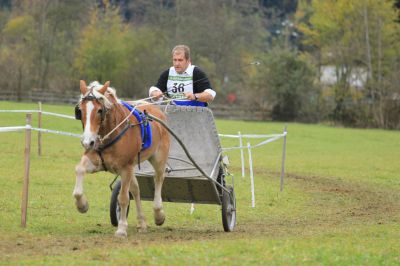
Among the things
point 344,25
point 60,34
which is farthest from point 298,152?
point 60,34

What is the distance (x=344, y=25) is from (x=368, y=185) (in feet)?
145

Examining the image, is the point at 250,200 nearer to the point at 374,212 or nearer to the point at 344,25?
the point at 374,212

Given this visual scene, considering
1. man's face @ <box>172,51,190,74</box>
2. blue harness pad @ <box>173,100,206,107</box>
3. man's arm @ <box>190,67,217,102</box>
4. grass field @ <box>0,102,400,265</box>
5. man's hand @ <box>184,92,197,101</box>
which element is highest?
man's face @ <box>172,51,190,74</box>

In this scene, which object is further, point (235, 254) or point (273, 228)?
point (273, 228)

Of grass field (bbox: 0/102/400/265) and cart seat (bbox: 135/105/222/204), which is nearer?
grass field (bbox: 0/102/400/265)

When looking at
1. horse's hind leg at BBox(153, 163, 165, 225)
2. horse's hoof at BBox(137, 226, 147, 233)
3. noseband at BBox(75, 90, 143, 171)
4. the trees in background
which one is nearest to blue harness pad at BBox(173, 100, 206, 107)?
horse's hind leg at BBox(153, 163, 165, 225)

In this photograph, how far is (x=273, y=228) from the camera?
38.6 ft

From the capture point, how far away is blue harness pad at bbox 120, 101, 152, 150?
397 inches

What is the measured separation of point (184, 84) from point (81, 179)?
2.92 meters

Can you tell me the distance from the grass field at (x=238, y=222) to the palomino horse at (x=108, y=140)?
24.4 inches

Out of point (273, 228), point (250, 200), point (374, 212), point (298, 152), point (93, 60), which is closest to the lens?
→ point (273, 228)

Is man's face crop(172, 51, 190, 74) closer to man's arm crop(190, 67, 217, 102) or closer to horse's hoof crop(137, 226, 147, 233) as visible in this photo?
man's arm crop(190, 67, 217, 102)

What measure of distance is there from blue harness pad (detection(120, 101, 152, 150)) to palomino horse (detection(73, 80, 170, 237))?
72 mm

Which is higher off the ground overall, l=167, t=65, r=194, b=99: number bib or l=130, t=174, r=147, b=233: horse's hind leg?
l=167, t=65, r=194, b=99: number bib
